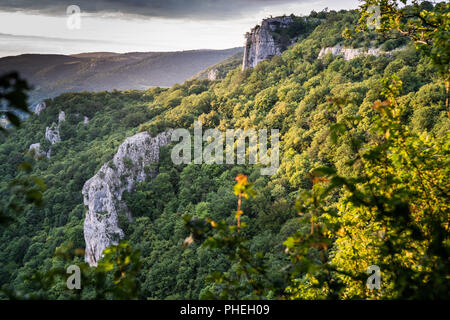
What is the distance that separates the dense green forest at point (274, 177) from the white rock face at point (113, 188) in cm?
146

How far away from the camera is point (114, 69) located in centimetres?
11069

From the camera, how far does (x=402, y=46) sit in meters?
39.4

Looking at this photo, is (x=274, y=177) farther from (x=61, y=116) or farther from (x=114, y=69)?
(x=114, y=69)

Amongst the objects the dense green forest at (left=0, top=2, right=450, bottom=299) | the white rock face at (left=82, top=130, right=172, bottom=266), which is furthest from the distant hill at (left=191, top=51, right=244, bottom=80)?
the white rock face at (left=82, top=130, right=172, bottom=266)

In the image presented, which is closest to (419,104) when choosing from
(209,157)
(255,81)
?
(209,157)

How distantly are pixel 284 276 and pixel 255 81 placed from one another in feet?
193

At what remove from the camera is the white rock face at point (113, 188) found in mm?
30312

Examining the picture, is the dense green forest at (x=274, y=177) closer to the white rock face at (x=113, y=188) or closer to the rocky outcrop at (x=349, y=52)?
the rocky outcrop at (x=349, y=52)

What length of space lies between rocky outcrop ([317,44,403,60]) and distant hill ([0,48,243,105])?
6655 cm

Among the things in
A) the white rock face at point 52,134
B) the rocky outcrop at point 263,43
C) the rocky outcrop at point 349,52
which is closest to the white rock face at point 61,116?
the white rock face at point 52,134

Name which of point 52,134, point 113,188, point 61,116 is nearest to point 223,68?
point 61,116

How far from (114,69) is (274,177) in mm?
98783

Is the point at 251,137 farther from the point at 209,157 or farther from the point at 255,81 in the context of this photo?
the point at 255,81

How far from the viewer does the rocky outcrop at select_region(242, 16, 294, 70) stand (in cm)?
6906
